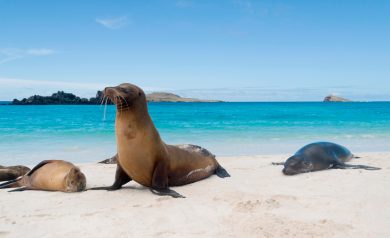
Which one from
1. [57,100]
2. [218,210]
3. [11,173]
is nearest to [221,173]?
[218,210]

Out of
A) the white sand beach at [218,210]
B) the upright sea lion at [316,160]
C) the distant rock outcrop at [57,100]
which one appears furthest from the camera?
the distant rock outcrop at [57,100]

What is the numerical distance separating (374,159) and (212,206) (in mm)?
5632

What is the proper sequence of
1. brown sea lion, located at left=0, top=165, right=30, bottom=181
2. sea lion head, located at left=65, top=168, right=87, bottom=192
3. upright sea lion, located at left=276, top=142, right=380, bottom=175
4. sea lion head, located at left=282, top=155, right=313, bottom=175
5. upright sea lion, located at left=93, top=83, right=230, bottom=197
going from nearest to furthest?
1. upright sea lion, located at left=93, top=83, right=230, bottom=197
2. sea lion head, located at left=65, top=168, right=87, bottom=192
3. brown sea lion, located at left=0, top=165, right=30, bottom=181
4. sea lion head, located at left=282, top=155, right=313, bottom=175
5. upright sea lion, located at left=276, top=142, right=380, bottom=175

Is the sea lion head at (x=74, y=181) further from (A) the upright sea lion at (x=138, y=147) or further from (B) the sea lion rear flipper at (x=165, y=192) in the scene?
(B) the sea lion rear flipper at (x=165, y=192)

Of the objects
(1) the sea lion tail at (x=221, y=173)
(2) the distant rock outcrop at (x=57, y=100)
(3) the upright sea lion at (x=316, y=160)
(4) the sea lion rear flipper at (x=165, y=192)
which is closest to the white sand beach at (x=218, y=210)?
(4) the sea lion rear flipper at (x=165, y=192)

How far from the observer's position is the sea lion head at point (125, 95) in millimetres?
5043

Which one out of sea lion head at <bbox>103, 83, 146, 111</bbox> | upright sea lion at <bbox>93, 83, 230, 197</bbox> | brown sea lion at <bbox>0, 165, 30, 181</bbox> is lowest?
brown sea lion at <bbox>0, 165, 30, 181</bbox>

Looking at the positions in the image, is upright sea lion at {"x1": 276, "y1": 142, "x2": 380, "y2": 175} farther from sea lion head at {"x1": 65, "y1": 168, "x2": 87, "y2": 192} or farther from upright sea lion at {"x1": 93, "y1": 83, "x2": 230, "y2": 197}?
sea lion head at {"x1": 65, "y1": 168, "x2": 87, "y2": 192}

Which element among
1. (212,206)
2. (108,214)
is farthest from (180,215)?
(108,214)

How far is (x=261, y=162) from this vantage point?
351 inches

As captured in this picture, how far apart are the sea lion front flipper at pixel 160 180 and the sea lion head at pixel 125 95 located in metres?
0.88

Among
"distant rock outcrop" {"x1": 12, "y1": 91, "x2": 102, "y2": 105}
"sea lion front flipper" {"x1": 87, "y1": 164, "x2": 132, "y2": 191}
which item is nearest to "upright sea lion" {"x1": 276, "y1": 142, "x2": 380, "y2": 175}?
"sea lion front flipper" {"x1": 87, "y1": 164, "x2": 132, "y2": 191}

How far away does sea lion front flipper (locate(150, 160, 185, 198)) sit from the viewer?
5.44 metres

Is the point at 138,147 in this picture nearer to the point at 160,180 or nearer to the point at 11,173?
the point at 160,180
